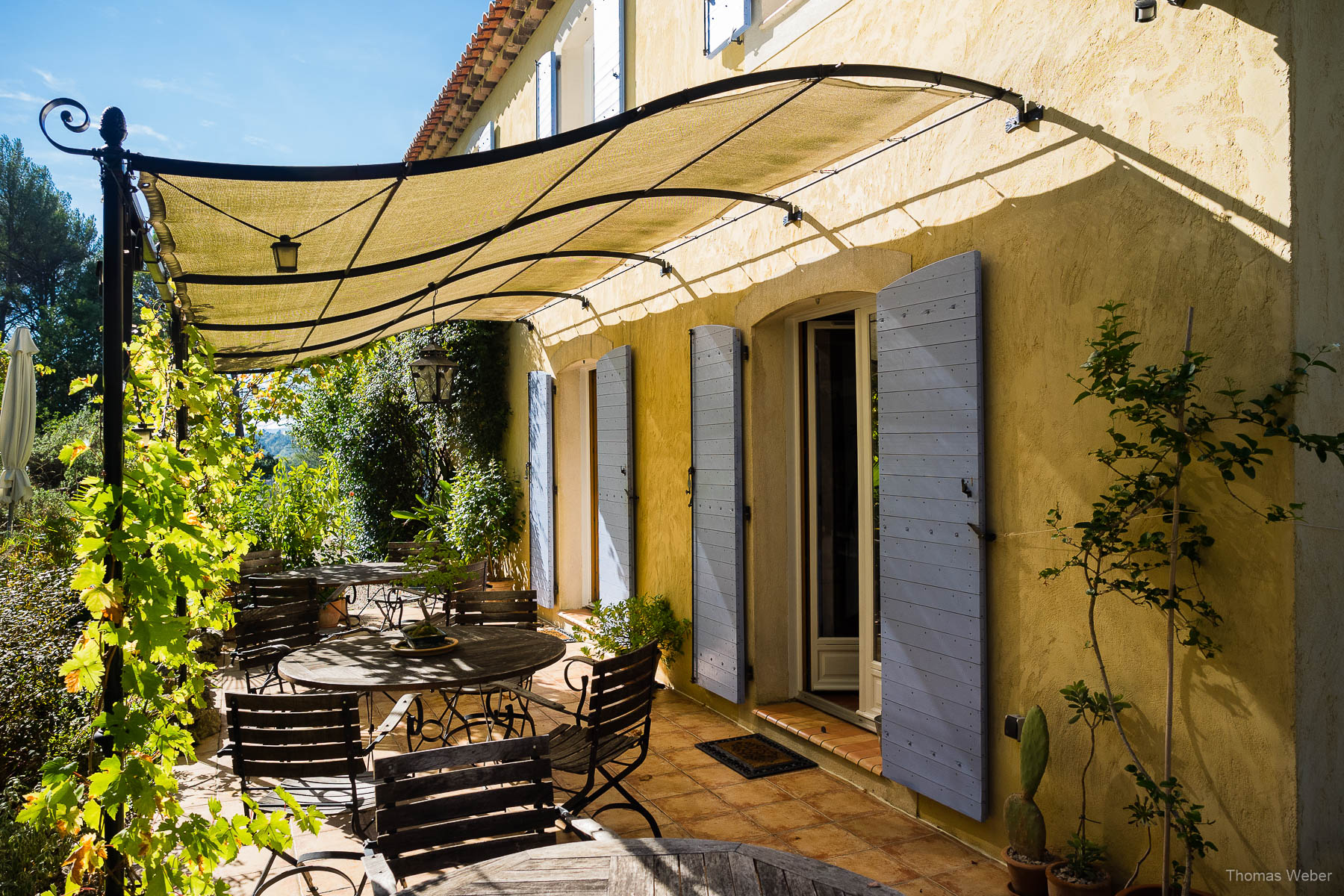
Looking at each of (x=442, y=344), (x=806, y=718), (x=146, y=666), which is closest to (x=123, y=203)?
(x=146, y=666)

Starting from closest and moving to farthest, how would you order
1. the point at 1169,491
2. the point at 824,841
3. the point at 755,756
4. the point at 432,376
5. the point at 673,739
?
the point at 1169,491
the point at 824,841
the point at 755,756
the point at 673,739
the point at 432,376

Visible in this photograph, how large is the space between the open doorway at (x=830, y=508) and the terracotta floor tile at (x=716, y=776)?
0.80 m

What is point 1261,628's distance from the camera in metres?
2.59

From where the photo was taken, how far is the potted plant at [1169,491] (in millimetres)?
2525

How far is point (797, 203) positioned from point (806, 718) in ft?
9.50

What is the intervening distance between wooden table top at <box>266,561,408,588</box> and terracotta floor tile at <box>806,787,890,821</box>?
12.0ft

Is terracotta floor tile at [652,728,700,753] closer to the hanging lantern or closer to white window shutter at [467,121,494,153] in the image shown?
the hanging lantern

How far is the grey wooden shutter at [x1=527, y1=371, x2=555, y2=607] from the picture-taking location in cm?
869

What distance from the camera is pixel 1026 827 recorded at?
3117mm

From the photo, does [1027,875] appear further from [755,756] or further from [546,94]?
[546,94]

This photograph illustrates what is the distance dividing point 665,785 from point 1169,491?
2790 millimetres

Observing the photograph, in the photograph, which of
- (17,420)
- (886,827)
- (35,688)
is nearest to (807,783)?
(886,827)

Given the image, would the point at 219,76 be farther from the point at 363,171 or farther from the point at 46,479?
the point at 363,171

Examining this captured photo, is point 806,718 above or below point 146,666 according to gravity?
below
